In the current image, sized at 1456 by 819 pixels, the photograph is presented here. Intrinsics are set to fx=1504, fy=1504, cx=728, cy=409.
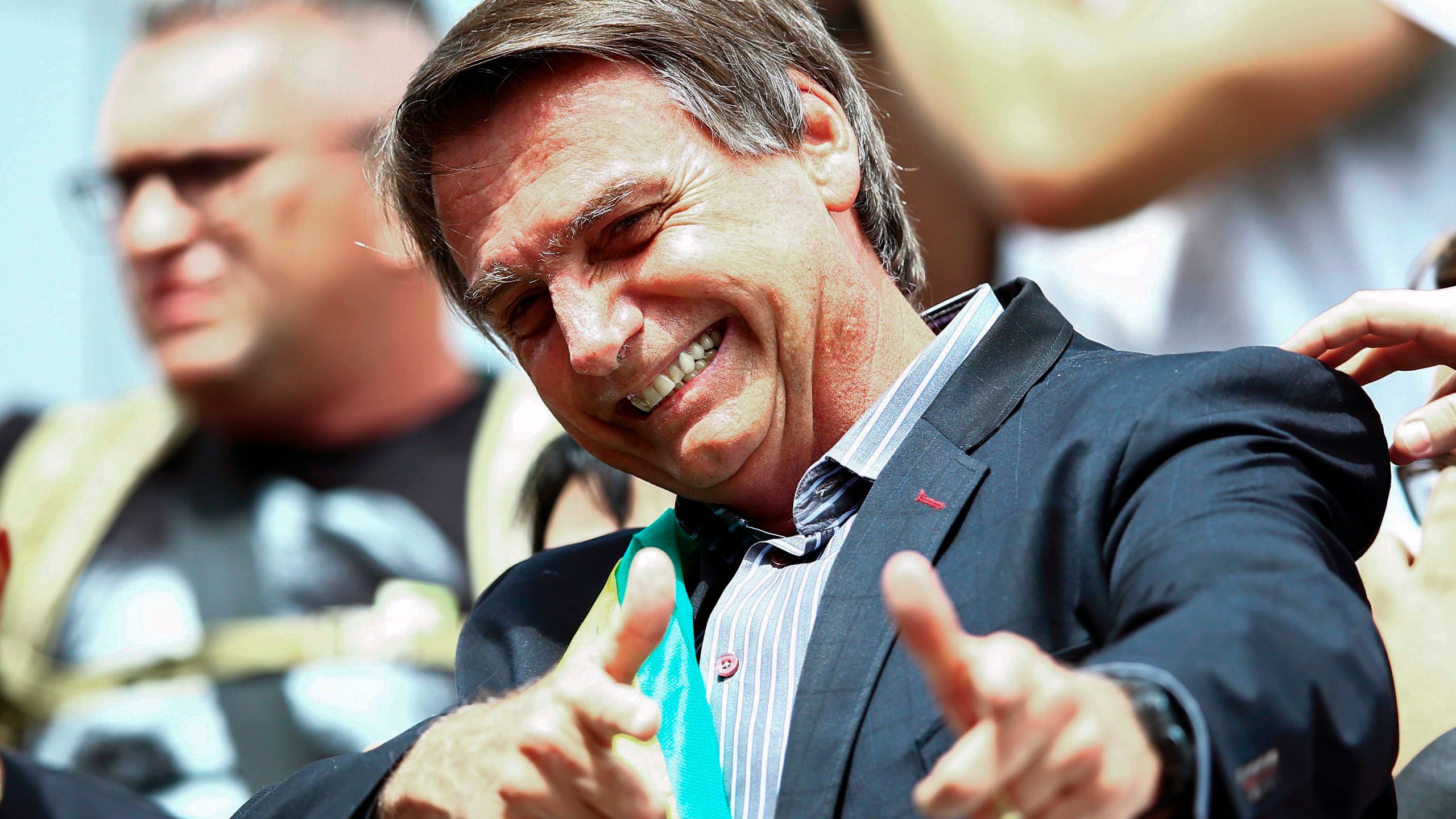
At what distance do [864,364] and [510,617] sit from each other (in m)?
0.46

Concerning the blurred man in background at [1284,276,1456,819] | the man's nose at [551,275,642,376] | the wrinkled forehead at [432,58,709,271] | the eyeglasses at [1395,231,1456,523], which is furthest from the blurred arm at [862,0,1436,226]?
the man's nose at [551,275,642,376]

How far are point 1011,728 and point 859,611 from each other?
1.47 feet

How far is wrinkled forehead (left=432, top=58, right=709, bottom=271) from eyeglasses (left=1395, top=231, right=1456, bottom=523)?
3.35 ft

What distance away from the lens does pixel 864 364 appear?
1.52 m

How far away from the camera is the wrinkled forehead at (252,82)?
380 centimetres

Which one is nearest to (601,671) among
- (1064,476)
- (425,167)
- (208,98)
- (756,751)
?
(756,751)

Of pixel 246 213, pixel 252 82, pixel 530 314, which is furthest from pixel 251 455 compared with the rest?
pixel 530 314

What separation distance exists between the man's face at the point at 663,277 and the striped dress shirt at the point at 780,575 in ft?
0.24

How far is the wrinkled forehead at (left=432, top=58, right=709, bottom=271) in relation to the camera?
4.72 feet

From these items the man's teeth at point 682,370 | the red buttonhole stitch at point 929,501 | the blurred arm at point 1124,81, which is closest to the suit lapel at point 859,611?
the red buttonhole stitch at point 929,501

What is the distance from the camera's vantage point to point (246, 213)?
3.76 m

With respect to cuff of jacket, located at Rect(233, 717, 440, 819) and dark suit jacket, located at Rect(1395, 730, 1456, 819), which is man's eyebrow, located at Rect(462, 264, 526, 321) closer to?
cuff of jacket, located at Rect(233, 717, 440, 819)

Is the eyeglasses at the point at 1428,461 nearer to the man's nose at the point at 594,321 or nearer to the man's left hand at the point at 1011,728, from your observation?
the man's nose at the point at 594,321

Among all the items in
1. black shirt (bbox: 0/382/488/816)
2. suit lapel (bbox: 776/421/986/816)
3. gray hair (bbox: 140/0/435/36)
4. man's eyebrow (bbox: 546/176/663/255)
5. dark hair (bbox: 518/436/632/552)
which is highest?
man's eyebrow (bbox: 546/176/663/255)
